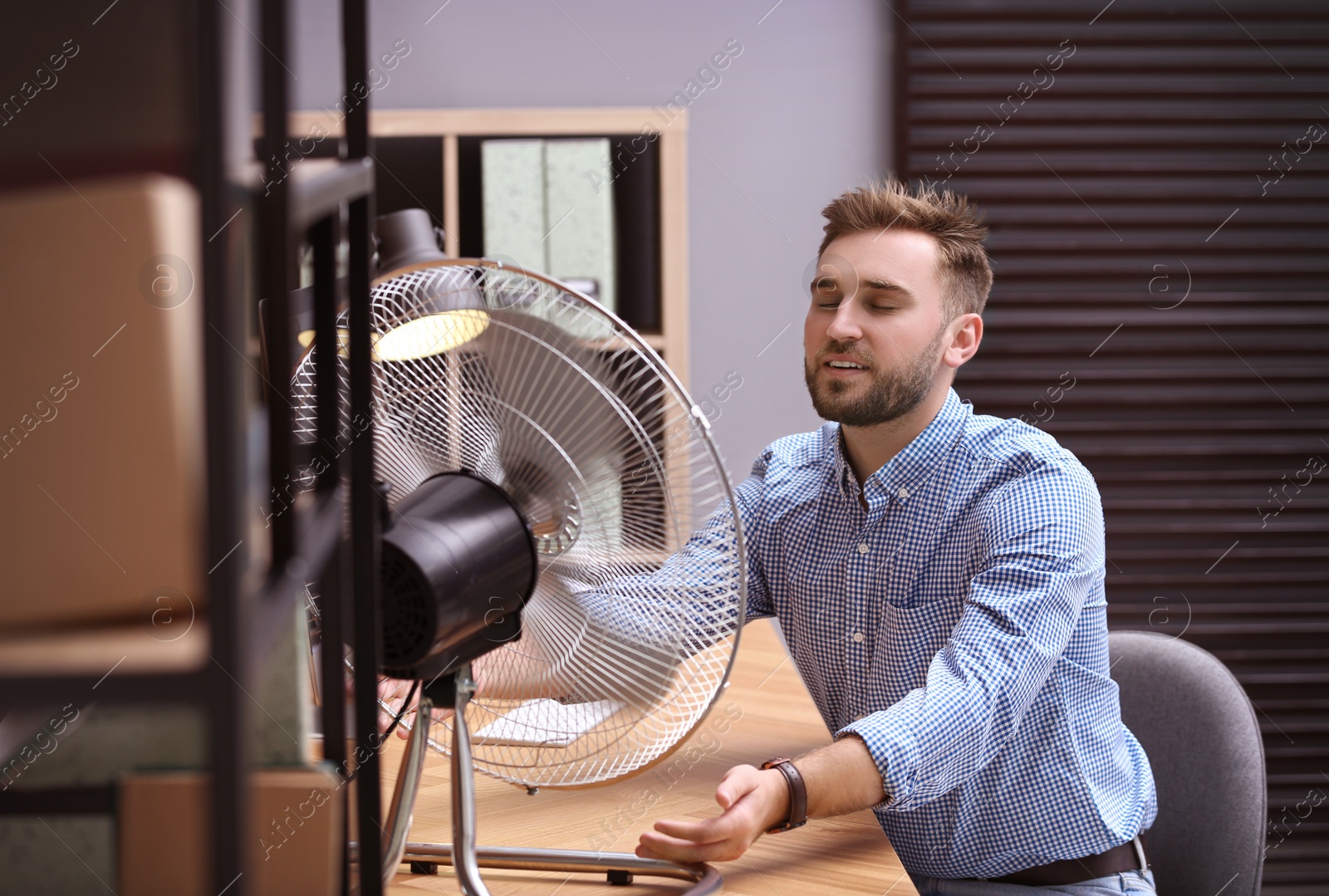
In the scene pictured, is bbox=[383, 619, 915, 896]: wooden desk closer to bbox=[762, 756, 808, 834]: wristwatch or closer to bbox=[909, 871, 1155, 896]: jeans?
bbox=[762, 756, 808, 834]: wristwatch

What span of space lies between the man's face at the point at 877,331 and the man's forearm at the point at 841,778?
0.49 meters

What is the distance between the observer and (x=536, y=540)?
90 centimetres

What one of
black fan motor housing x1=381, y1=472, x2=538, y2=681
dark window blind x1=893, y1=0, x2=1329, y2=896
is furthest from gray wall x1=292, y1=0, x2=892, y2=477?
black fan motor housing x1=381, y1=472, x2=538, y2=681

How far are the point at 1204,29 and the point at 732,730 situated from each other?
2.31 meters

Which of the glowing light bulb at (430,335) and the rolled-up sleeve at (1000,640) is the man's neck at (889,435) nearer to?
the rolled-up sleeve at (1000,640)

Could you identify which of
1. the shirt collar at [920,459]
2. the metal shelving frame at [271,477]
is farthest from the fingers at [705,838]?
the shirt collar at [920,459]

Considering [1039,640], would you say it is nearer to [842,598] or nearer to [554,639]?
[842,598]

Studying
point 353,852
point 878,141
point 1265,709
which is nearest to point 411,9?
point 878,141

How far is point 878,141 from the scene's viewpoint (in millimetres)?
2865

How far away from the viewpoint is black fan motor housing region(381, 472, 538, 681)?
78cm

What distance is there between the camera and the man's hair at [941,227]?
4.69 ft

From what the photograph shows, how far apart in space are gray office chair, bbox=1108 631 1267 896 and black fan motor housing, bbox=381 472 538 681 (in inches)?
37.5

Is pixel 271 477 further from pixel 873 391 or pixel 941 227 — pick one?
pixel 941 227

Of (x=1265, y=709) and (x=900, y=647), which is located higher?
(x=900, y=647)
